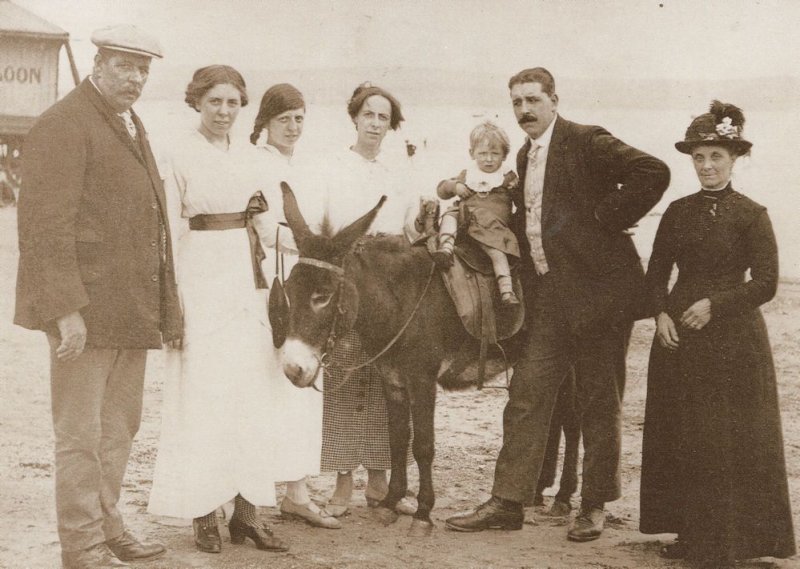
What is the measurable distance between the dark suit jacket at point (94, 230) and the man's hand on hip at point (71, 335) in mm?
49

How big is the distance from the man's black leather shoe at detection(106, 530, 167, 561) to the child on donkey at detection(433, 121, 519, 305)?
2.21 meters

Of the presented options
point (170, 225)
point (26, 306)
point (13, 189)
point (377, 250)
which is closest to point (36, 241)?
point (26, 306)

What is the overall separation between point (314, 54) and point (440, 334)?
3050 mm

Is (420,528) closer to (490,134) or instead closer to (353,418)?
(353,418)

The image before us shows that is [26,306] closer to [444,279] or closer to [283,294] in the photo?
[283,294]

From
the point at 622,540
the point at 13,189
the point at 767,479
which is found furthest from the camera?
the point at 13,189

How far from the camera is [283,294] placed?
160 inches

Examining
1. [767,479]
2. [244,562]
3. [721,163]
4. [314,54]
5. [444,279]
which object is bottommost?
[244,562]

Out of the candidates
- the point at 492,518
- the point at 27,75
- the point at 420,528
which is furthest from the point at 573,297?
the point at 27,75

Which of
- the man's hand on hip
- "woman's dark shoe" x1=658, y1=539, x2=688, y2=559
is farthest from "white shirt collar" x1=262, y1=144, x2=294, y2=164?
"woman's dark shoe" x1=658, y1=539, x2=688, y2=559

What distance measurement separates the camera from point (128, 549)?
3.90 metres

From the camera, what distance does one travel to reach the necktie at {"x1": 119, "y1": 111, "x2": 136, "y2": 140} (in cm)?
386

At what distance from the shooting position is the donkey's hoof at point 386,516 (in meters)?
4.75

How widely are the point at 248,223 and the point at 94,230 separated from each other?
2.75 feet
